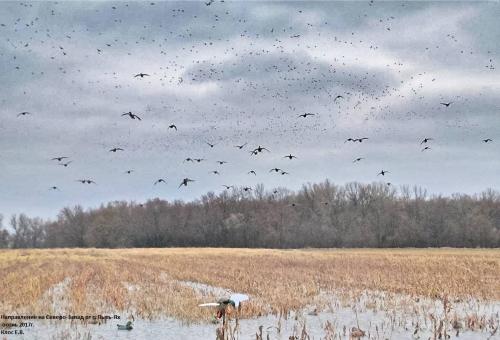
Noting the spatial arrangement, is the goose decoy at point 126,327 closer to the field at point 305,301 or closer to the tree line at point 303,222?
the field at point 305,301

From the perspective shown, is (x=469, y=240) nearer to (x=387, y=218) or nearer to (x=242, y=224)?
(x=387, y=218)

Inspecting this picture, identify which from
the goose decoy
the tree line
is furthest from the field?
the tree line

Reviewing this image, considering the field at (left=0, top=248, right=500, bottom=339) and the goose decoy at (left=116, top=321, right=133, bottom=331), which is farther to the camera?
the field at (left=0, top=248, right=500, bottom=339)

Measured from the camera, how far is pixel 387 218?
115875 millimetres

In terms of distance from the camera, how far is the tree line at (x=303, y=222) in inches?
4193

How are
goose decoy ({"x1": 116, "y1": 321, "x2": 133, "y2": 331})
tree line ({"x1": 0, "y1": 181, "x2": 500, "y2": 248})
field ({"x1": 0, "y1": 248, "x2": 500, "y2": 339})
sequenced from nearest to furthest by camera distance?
goose decoy ({"x1": 116, "y1": 321, "x2": 133, "y2": 331})
field ({"x1": 0, "y1": 248, "x2": 500, "y2": 339})
tree line ({"x1": 0, "y1": 181, "x2": 500, "y2": 248})

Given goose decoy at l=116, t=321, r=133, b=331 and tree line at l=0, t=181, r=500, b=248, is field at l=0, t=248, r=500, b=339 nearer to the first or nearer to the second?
goose decoy at l=116, t=321, r=133, b=331

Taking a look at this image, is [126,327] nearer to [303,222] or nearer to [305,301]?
[305,301]

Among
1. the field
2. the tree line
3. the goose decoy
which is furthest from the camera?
the tree line

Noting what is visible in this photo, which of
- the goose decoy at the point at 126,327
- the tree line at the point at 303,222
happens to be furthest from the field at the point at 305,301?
the tree line at the point at 303,222

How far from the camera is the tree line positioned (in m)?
106

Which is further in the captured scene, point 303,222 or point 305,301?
point 303,222

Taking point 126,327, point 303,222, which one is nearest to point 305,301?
point 126,327

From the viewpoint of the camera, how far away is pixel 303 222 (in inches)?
4715
